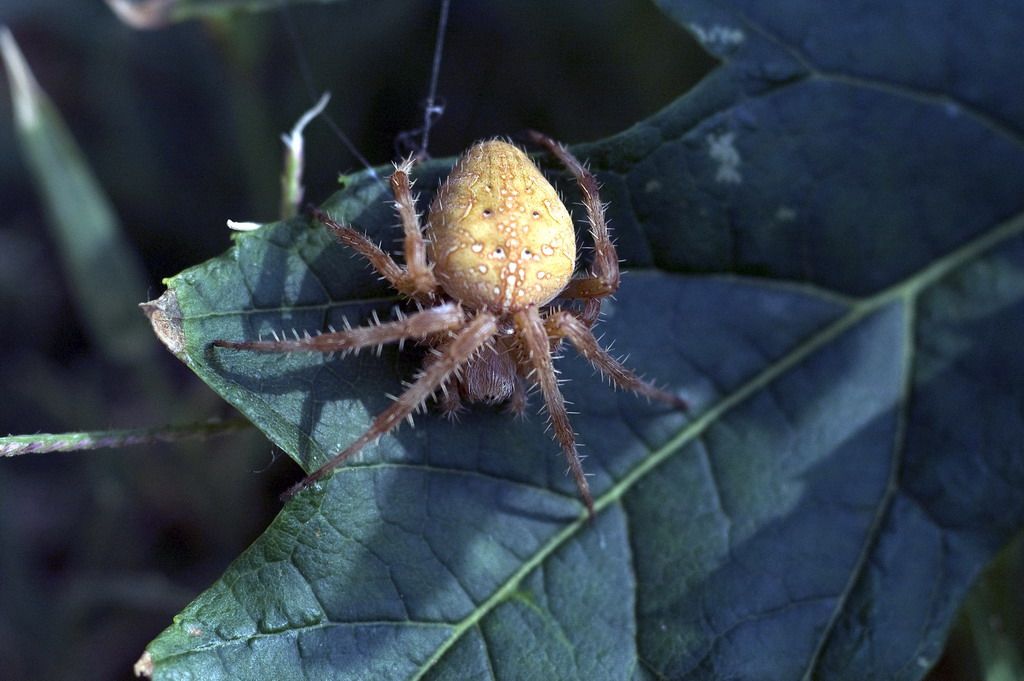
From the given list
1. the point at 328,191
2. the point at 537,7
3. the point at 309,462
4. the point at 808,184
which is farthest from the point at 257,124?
the point at 808,184

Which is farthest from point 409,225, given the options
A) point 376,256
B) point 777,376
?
point 777,376

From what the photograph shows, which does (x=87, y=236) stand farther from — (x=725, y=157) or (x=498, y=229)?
(x=725, y=157)

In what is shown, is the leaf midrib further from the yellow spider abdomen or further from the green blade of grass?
the green blade of grass

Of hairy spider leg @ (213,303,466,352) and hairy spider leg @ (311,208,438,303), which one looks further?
hairy spider leg @ (311,208,438,303)

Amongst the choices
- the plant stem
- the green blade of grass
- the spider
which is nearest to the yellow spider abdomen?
the spider

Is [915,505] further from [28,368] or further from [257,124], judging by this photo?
[28,368]

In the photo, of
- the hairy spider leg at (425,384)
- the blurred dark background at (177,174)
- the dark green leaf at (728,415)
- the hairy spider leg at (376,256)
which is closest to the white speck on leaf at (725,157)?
the dark green leaf at (728,415)

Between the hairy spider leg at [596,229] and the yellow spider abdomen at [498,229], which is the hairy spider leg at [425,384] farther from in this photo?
the hairy spider leg at [596,229]
